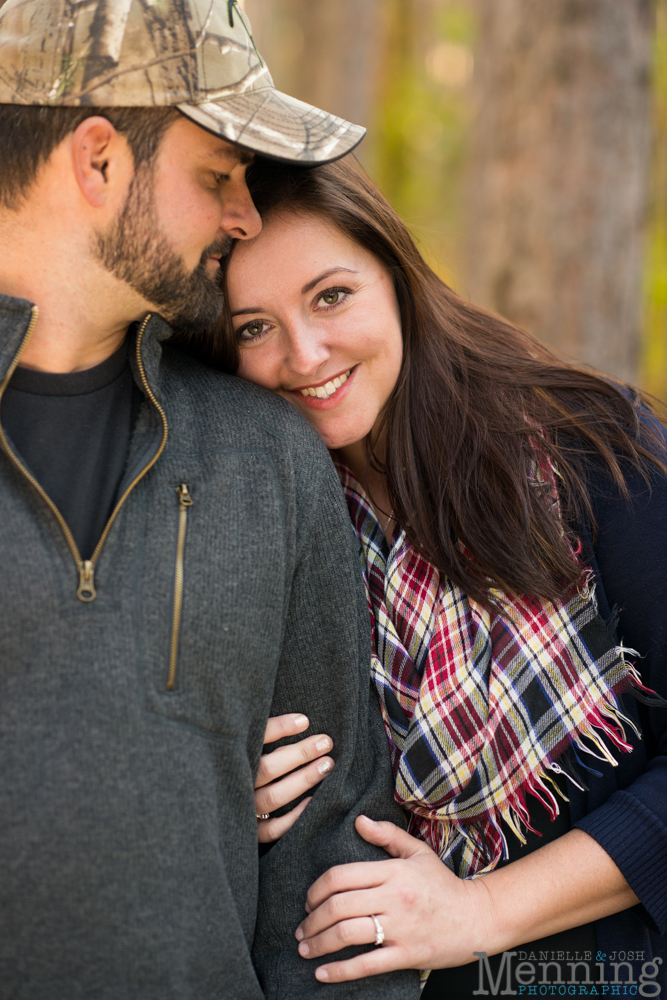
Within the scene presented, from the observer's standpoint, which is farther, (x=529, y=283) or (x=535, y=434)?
(x=529, y=283)

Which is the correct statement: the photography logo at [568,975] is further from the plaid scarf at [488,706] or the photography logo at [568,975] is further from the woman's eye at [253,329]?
the woman's eye at [253,329]

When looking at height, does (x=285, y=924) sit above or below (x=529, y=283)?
below

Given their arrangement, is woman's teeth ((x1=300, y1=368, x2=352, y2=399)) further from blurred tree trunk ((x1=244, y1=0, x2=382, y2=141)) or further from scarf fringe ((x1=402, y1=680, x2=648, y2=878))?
blurred tree trunk ((x1=244, y1=0, x2=382, y2=141))

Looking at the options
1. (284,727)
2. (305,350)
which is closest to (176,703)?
(284,727)

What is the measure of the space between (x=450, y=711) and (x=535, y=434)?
2.23ft

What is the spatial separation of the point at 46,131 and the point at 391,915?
1645mm

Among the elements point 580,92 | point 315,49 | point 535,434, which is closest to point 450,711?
point 535,434

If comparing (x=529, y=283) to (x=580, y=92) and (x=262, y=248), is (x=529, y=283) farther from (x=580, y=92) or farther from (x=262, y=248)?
(x=262, y=248)

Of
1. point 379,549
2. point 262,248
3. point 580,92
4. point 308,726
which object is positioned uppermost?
point 580,92

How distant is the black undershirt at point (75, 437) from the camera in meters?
1.62

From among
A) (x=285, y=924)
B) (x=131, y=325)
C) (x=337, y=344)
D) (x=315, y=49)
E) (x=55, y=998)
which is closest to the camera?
(x=55, y=998)

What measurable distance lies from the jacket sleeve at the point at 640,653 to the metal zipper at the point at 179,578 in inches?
36.6

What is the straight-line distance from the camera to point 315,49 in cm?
812

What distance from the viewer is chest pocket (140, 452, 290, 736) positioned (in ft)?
5.18
